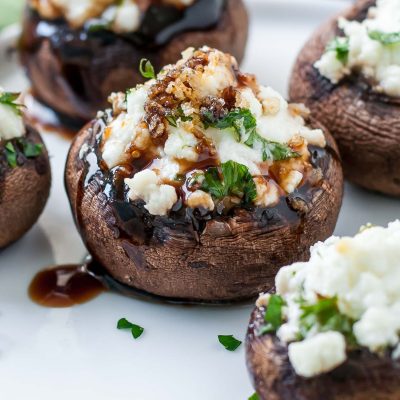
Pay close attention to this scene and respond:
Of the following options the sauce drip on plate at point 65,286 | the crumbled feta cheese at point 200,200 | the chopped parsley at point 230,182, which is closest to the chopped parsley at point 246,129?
the chopped parsley at point 230,182

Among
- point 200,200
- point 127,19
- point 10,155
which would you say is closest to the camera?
point 200,200

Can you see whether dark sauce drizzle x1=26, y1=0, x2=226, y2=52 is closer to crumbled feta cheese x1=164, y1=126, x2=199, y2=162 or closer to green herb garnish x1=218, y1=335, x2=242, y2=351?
crumbled feta cheese x1=164, y1=126, x2=199, y2=162

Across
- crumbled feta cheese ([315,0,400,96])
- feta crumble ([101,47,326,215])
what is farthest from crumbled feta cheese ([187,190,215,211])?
crumbled feta cheese ([315,0,400,96])

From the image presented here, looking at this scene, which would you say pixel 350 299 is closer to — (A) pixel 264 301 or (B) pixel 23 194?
(A) pixel 264 301

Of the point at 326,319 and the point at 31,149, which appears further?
the point at 31,149

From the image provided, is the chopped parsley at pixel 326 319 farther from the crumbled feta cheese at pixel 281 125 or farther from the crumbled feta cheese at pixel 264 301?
the crumbled feta cheese at pixel 281 125

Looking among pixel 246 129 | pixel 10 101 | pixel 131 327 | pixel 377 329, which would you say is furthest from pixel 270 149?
pixel 10 101
